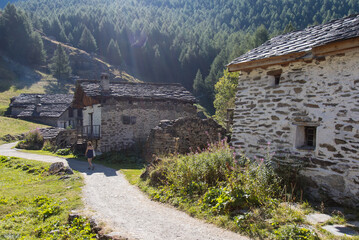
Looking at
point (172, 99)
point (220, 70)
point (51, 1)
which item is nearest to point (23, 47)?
point (220, 70)

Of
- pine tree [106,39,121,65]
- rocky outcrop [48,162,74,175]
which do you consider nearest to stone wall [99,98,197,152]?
rocky outcrop [48,162,74,175]


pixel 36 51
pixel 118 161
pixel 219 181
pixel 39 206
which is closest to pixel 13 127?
pixel 118 161

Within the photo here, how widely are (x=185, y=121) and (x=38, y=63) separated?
6941 centimetres

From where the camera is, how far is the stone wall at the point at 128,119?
18938mm

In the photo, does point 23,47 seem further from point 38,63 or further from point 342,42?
point 342,42

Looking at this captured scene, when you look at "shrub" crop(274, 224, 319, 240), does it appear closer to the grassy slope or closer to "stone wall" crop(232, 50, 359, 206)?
"stone wall" crop(232, 50, 359, 206)

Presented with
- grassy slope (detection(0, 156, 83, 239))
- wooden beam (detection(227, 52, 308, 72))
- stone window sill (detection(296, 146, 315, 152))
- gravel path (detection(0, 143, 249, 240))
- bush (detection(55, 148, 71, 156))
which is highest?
wooden beam (detection(227, 52, 308, 72))

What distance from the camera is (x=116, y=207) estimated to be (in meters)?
7.50

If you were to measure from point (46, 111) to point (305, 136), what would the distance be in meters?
43.3

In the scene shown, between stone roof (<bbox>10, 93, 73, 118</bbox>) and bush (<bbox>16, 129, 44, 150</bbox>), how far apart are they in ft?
59.8

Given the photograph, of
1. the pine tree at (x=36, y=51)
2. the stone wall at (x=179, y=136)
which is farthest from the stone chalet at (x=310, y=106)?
the pine tree at (x=36, y=51)

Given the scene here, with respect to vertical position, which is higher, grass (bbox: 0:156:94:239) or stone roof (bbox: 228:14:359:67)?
stone roof (bbox: 228:14:359:67)

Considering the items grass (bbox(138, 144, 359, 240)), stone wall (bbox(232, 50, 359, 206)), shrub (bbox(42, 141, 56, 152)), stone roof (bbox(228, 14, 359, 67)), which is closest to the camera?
grass (bbox(138, 144, 359, 240))

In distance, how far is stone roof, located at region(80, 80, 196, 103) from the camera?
1898cm
